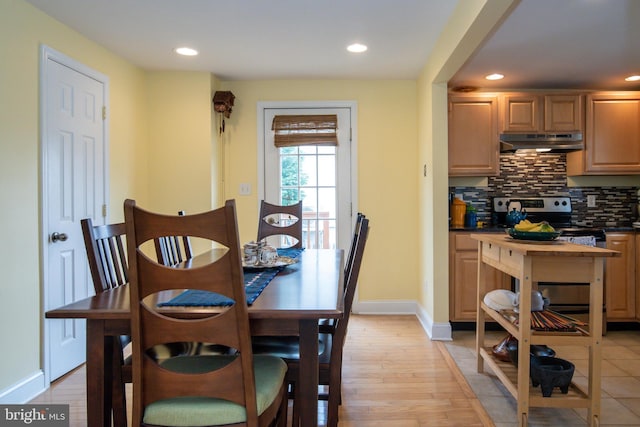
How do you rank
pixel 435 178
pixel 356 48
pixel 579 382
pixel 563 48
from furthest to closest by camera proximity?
1. pixel 435 178
2. pixel 356 48
3. pixel 563 48
4. pixel 579 382

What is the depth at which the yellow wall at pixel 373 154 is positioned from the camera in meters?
3.89

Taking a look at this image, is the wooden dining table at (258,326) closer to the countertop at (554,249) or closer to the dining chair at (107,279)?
the dining chair at (107,279)

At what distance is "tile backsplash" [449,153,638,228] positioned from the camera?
3873mm

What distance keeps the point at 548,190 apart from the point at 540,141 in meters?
0.68

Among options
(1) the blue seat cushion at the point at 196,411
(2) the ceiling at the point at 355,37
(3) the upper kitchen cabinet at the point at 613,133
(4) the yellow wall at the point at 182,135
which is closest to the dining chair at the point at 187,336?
(1) the blue seat cushion at the point at 196,411

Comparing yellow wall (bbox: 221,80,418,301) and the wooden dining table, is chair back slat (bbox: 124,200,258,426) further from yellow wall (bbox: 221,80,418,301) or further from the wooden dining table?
yellow wall (bbox: 221,80,418,301)

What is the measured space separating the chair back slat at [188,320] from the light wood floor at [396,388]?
1.09m

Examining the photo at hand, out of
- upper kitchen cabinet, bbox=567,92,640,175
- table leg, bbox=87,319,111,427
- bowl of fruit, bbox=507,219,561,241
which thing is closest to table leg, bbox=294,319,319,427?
table leg, bbox=87,319,111,427

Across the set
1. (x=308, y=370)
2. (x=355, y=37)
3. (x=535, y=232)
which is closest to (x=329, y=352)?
(x=308, y=370)

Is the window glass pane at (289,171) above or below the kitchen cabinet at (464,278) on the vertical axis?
above

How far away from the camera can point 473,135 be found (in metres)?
3.49

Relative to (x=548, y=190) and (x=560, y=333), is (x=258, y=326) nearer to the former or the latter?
(x=560, y=333)

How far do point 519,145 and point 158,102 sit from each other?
127 inches

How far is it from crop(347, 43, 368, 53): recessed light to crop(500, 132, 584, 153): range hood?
143cm
